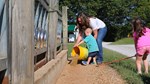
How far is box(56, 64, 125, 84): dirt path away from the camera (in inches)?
291

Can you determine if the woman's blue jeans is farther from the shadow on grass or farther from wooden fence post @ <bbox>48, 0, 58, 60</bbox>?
wooden fence post @ <bbox>48, 0, 58, 60</bbox>

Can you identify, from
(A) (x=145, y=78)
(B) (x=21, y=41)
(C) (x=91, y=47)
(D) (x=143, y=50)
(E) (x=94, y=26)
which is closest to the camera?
(B) (x=21, y=41)

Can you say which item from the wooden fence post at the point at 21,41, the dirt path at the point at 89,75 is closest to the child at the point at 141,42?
Answer: the dirt path at the point at 89,75

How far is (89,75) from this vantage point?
816 centimetres

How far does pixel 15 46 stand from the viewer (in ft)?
12.2

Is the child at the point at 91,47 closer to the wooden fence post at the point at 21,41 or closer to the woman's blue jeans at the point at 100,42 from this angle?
the woman's blue jeans at the point at 100,42

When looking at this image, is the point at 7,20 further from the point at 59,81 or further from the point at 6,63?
the point at 59,81

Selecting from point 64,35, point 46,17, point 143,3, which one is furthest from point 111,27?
point 46,17

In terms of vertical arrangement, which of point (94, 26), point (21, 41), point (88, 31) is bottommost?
point (21, 41)

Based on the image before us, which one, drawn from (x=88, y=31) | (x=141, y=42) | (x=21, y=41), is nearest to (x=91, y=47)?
(x=88, y=31)

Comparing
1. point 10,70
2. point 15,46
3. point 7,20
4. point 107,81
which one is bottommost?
point 107,81

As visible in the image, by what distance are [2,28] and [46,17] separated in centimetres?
386

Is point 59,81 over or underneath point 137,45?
underneath

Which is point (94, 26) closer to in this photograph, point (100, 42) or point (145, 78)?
point (100, 42)
